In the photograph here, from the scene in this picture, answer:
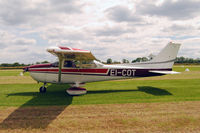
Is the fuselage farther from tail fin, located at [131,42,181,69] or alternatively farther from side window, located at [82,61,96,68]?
tail fin, located at [131,42,181,69]

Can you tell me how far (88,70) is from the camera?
8438mm

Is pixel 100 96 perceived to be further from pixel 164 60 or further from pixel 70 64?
pixel 164 60

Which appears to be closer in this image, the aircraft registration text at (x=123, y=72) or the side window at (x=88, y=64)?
the side window at (x=88, y=64)

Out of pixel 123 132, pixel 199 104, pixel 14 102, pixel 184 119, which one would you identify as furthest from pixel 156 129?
pixel 14 102

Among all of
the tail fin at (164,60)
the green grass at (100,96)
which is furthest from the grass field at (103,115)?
the tail fin at (164,60)

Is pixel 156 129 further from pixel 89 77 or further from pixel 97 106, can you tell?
pixel 89 77

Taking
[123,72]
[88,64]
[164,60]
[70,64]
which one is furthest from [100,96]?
[164,60]

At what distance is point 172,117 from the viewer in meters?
4.64

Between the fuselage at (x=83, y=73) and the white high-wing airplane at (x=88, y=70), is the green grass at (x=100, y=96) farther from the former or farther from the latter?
the fuselage at (x=83, y=73)

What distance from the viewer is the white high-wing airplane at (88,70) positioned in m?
8.05

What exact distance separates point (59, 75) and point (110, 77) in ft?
10.1

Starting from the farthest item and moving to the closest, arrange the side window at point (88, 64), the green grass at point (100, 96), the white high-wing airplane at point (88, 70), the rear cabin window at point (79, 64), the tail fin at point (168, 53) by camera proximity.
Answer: the tail fin at point (168, 53), the side window at point (88, 64), the rear cabin window at point (79, 64), the white high-wing airplane at point (88, 70), the green grass at point (100, 96)

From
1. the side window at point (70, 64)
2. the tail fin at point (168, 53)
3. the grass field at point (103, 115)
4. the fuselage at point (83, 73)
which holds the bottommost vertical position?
the grass field at point (103, 115)

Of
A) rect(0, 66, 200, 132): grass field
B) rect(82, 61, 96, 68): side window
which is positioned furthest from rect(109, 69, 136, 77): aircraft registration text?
rect(0, 66, 200, 132): grass field
